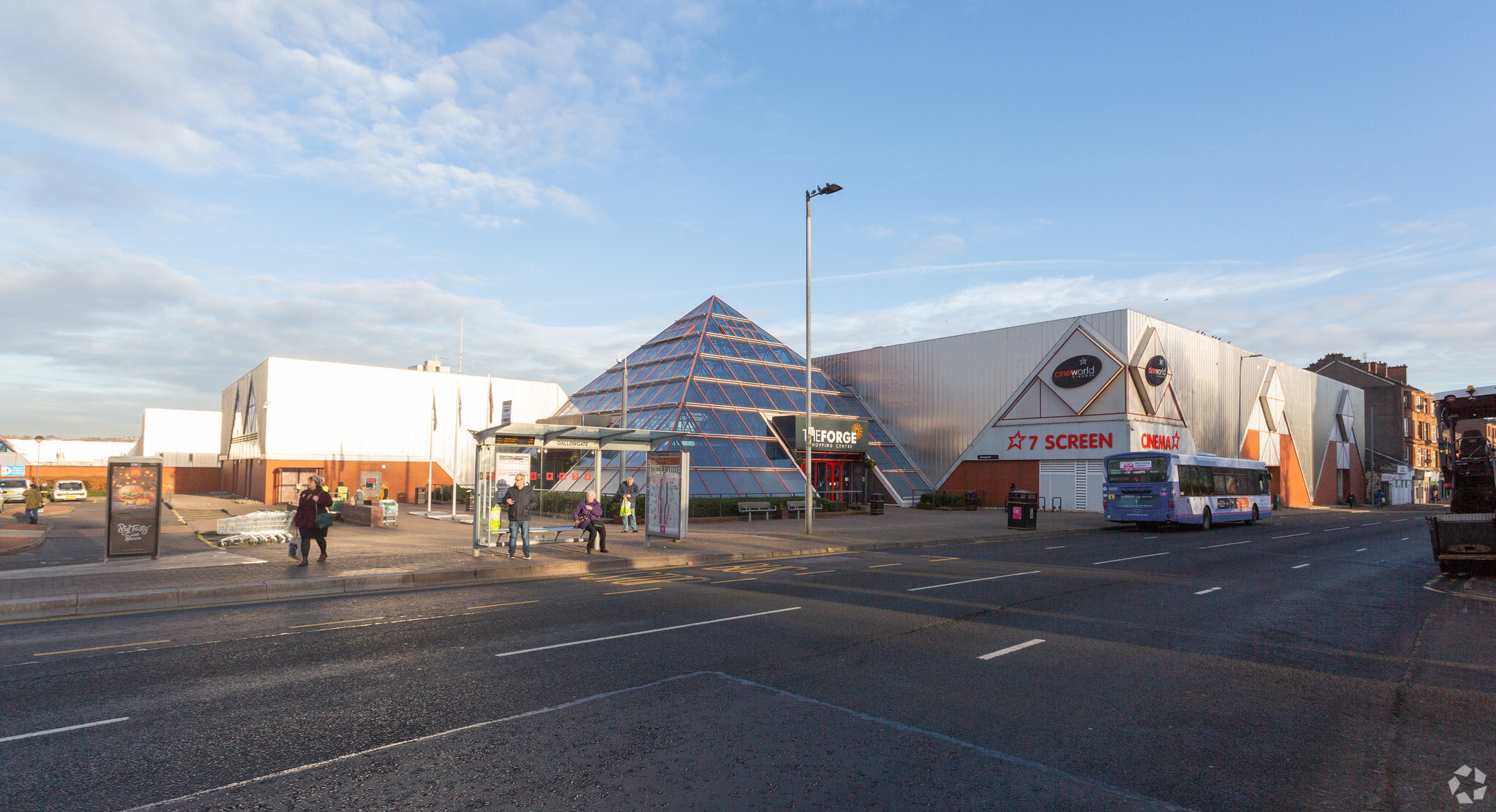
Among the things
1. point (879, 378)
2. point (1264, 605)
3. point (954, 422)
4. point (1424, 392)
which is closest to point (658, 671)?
point (1264, 605)

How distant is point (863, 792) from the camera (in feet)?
15.1

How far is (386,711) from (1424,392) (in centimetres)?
12902

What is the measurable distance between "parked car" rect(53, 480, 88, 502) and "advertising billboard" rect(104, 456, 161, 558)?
43.7 metres

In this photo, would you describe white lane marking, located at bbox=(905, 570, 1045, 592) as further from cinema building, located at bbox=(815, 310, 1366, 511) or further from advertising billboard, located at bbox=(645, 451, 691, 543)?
cinema building, located at bbox=(815, 310, 1366, 511)

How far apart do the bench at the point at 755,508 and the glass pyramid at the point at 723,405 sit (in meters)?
1.45

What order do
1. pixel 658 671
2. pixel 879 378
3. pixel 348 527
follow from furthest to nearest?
pixel 879 378
pixel 348 527
pixel 658 671

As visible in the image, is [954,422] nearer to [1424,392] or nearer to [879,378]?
[879,378]

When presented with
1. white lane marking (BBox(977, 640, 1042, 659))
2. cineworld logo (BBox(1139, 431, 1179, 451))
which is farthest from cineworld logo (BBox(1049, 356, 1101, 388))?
white lane marking (BBox(977, 640, 1042, 659))

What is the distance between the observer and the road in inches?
185

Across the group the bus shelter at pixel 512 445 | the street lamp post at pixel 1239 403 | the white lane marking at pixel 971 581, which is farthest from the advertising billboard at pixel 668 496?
the street lamp post at pixel 1239 403

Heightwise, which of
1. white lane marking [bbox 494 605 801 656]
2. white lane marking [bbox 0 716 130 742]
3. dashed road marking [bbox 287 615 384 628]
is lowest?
dashed road marking [bbox 287 615 384 628]

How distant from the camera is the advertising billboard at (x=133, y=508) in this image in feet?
52.1

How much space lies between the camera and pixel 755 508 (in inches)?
1212

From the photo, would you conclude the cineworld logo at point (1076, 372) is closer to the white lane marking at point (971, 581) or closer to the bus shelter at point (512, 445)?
the white lane marking at point (971, 581)
